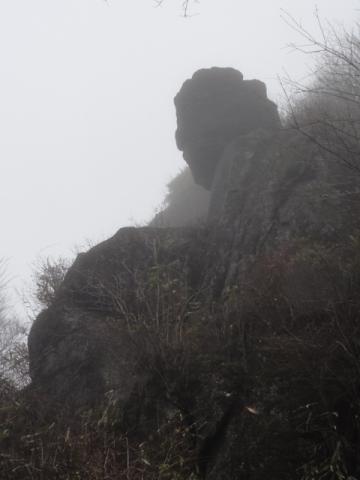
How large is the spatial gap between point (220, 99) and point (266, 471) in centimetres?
1357

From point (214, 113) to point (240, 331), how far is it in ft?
36.4

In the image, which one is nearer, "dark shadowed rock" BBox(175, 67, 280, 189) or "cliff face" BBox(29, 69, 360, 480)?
"cliff face" BBox(29, 69, 360, 480)

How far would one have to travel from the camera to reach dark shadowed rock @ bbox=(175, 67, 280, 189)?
15.0 metres

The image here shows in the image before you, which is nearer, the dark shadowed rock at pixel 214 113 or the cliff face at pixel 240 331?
the cliff face at pixel 240 331

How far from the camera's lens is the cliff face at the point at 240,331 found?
181 inches

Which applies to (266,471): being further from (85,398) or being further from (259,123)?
(259,123)

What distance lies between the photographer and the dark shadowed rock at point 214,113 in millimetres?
15047

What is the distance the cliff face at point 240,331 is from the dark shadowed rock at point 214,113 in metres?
3.04

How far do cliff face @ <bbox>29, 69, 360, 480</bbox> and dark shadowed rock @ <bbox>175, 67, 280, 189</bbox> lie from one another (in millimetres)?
3043

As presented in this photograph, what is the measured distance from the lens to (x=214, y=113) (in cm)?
1523

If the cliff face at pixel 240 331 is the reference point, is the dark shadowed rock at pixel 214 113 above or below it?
above

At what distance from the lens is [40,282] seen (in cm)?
1094

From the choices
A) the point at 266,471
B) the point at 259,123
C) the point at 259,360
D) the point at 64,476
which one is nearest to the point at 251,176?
the point at 259,123

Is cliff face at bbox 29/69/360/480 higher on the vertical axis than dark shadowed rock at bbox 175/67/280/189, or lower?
lower
